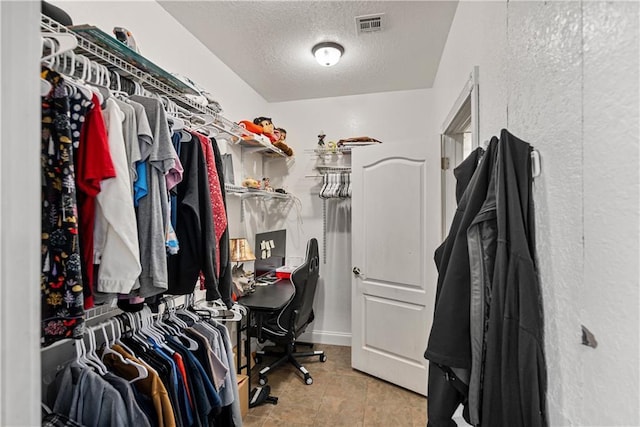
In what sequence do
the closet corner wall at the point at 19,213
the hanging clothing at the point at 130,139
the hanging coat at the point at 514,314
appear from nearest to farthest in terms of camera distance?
the closet corner wall at the point at 19,213 → the hanging coat at the point at 514,314 → the hanging clothing at the point at 130,139

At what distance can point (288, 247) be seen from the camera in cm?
347

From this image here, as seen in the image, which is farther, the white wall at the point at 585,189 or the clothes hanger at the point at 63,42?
the clothes hanger at the point at 63,42

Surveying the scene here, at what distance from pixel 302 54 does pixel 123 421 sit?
2427 mm

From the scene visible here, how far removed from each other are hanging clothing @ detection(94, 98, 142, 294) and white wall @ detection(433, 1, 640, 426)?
44.6 inches

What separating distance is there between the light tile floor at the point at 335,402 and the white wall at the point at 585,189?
5.44 ft

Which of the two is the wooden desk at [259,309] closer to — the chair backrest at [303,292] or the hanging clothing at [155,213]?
the chair backrest at [303,292]

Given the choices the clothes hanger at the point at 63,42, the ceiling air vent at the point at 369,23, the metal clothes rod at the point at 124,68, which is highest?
the ceiling air vent at the point at 369,23

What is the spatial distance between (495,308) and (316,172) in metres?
2.69

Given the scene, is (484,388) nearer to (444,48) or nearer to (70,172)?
(70,172)

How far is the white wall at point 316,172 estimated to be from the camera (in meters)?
3.23

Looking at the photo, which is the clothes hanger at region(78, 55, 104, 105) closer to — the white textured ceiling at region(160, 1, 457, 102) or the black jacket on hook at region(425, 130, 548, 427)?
the white textured ceiling at region(160, 1, 457, 102)

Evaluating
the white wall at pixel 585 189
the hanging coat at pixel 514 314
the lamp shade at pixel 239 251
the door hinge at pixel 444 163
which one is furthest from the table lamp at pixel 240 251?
the white wall at pixel 585 189

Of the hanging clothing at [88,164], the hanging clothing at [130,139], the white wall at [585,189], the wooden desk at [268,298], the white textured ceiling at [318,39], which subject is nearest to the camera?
the white wall at [585,189]

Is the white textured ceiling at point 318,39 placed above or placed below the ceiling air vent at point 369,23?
above
